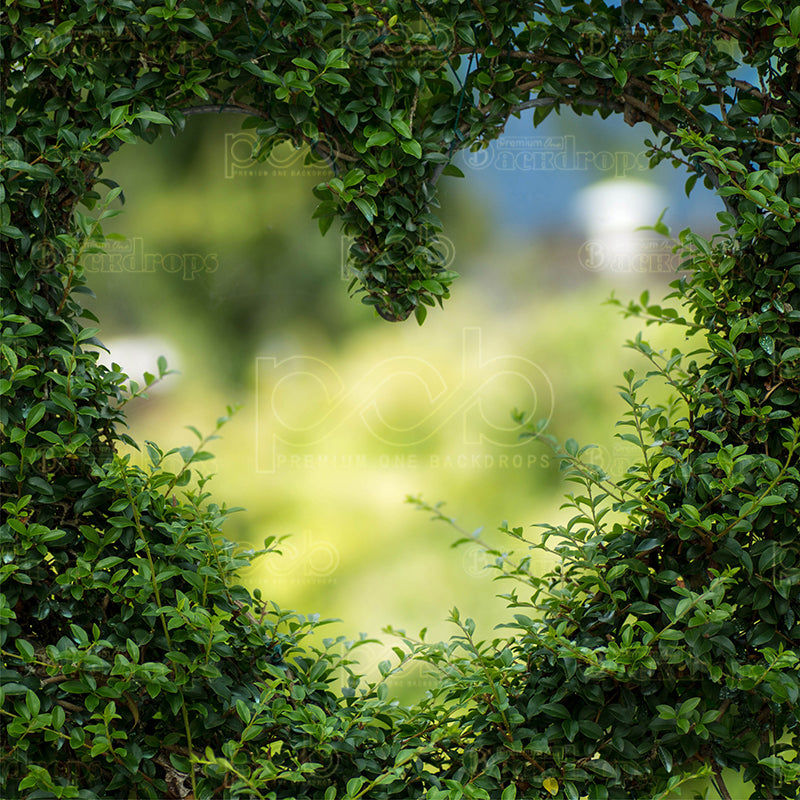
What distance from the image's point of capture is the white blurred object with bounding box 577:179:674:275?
6.31 ft

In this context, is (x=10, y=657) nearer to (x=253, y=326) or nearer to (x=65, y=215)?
(x=65, y=215)

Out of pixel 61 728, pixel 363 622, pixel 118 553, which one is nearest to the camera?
pixel 61 728

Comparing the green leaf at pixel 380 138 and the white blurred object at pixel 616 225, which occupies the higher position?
the white blurred object at pixel 616 225

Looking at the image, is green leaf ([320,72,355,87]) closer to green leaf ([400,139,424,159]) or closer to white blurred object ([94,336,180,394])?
green leaf ([400,139,424,159])

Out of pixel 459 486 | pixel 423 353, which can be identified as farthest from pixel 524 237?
pixel 459 486

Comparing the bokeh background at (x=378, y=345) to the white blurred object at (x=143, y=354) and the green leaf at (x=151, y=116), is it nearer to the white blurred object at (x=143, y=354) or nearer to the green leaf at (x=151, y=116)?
the white blurred object at (x=143, y=354)

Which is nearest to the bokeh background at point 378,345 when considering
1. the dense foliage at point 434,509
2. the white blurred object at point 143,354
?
the white blurred object at point 143,354

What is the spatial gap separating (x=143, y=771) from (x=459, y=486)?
39.2 inches

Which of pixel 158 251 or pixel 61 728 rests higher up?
pixel 158 251

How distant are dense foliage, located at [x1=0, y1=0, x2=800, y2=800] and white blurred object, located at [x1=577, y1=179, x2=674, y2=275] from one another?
1.49ft

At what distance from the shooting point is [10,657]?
130 cm

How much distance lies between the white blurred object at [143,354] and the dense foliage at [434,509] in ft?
1.57

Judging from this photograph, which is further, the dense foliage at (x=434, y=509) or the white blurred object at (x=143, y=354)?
the white blurred object at (x=143, y=354)

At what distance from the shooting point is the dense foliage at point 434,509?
51.3 inches
